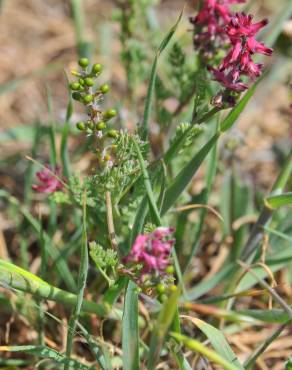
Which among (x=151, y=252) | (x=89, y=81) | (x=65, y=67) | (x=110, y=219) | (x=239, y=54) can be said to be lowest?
(x=65, y=67)

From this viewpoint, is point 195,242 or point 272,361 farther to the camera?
point 272,361

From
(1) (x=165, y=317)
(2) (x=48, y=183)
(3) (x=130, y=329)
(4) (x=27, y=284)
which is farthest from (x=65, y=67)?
(1) (x=165, y=317)

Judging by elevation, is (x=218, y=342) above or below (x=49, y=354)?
above

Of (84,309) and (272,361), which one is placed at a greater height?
(84,309)

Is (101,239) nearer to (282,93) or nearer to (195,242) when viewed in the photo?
(195,242)

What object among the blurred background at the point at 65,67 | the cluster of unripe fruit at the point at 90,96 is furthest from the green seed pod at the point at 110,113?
the blurred background at the point at 65,67

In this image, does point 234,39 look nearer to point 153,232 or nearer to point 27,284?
point 153,232

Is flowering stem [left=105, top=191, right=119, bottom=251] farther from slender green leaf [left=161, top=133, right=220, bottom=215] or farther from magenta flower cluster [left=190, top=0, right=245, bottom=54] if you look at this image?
magenta flower cluster [left=190, top=0, right=245, bottom=54]

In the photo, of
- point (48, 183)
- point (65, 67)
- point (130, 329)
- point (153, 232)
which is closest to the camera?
point (153, 232)

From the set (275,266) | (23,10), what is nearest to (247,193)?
(275,266)
